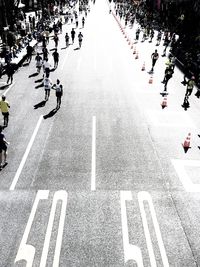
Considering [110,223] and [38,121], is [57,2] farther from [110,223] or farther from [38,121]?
[110,223]

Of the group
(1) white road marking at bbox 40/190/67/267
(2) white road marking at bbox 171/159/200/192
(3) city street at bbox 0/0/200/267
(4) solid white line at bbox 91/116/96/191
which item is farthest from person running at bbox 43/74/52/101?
(1) white road marking at bbox 40/190/67/267

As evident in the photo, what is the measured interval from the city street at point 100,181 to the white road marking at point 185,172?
5 cm

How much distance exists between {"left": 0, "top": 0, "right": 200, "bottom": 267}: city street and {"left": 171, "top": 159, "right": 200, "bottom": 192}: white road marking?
5 centimetres

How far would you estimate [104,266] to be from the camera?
8.97 m

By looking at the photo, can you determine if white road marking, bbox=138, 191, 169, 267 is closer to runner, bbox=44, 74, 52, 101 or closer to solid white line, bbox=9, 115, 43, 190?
solid white line, bbox=9, 115, 43, 190

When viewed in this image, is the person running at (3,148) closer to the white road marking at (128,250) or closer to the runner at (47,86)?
the white road marking at (128,250)

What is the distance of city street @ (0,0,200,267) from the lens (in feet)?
31.5

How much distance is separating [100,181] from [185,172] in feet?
12.6

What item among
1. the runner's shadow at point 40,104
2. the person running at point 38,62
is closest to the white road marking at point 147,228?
the runner's shadow at point 40,104

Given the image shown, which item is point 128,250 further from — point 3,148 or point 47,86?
point 47,86

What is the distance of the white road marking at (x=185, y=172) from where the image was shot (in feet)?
41.3

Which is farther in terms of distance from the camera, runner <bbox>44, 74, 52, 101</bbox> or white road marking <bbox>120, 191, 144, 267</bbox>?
runner <bbox>44, 74, 52, 101</bbox>

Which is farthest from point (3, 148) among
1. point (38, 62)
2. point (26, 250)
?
point (38, 62)

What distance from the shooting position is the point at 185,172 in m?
13.6
